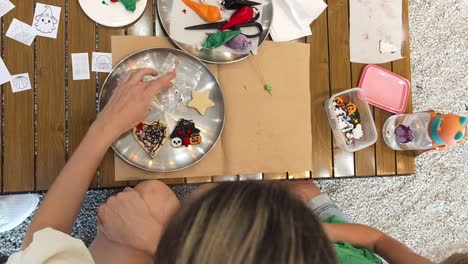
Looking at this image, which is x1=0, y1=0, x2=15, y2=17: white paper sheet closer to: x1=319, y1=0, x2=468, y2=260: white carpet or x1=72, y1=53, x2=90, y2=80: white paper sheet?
x1=72, y1=53, x2=90, y2=80: white paper sheet

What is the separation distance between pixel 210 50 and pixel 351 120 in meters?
0.33

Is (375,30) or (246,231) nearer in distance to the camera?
(246,231)

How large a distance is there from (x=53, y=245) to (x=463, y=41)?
144cm

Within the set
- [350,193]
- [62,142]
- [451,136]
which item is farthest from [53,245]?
[350,193]

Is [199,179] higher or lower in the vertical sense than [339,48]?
lower

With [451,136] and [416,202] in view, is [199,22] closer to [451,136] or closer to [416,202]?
[451,136]

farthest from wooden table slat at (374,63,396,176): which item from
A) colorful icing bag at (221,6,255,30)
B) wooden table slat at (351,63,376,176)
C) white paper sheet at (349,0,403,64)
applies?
colorful icing bag at (221,6,255,30)

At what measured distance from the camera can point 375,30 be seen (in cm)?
95

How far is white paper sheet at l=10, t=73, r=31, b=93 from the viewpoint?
0.78 metres

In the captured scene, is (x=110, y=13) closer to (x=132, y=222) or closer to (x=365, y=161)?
(x=132, y=222)

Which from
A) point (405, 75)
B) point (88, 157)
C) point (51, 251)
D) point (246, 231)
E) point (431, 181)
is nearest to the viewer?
point (246, 231)

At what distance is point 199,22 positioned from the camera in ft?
2.76

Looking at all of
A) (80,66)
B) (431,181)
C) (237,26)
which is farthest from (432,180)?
(80,66)

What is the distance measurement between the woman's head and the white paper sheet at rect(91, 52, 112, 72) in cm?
37
